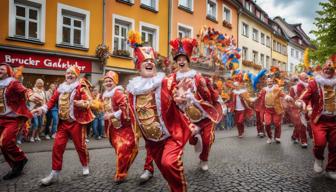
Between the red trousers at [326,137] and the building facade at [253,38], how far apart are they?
2310 cm

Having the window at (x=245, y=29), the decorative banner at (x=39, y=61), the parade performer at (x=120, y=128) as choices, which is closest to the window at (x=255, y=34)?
the window at (x=245, y=29)

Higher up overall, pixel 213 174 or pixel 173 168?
pixel 173 168

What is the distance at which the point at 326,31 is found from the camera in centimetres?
2138

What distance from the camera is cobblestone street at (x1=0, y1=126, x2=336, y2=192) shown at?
15.8ft

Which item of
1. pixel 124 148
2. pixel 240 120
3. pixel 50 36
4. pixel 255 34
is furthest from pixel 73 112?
pixel 255 34

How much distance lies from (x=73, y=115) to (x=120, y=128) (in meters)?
0.81

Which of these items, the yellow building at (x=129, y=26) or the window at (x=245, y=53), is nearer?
the yellow building at (x=129, y=26)

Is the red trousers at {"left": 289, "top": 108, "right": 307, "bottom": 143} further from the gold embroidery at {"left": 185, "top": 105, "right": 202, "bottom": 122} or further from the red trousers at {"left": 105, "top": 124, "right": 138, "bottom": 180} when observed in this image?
the red trousers at {"left": 105, "top": 124, "right": 138, "bottom": 180}

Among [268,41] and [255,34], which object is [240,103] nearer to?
[255,34]

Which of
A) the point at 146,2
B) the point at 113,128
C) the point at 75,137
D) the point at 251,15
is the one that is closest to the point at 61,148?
the point at 75,137

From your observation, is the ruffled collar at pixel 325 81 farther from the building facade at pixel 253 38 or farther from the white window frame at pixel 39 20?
the building facade at pixel 253 38

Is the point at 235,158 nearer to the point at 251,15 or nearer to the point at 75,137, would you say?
the point at 75,137

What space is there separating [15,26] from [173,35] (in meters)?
9.28

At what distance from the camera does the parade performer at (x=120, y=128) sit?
202 inches
